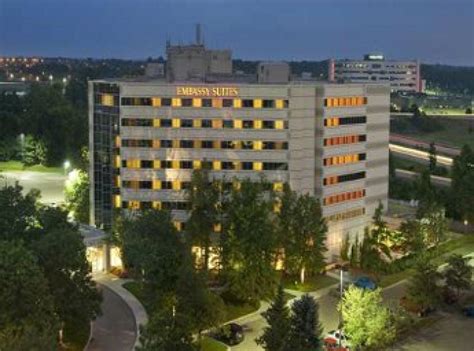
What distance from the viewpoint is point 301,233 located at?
79.3 metres

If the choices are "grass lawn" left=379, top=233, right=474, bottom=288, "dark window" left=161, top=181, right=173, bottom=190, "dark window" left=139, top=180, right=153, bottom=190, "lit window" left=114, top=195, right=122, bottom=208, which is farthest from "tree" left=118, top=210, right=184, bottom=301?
"grass lawn" left=379, top=233, right=474, bottom=288

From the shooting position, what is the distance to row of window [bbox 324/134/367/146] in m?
90.6

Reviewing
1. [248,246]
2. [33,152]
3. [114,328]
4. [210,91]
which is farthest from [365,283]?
[33,152]

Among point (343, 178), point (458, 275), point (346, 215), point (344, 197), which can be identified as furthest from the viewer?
point (346, 215)

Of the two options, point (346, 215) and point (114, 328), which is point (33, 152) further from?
point (114, 328)

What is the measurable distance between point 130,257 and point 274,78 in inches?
1355

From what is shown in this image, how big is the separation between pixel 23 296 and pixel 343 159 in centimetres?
4836

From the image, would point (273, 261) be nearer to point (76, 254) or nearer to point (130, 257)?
point (130, 257)

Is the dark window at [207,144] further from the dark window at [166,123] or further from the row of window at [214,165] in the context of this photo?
the dark window at [166,123]

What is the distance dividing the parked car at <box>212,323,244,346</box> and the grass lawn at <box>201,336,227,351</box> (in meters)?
0.73

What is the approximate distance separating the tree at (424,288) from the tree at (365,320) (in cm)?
1153

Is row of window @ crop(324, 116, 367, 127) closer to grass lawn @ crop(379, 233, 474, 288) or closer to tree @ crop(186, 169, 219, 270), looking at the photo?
grass lawn @ crop(379, 233, 474, 288)

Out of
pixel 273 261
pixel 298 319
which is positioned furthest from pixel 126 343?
pixel 273 261

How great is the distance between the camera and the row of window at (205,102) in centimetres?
8750
